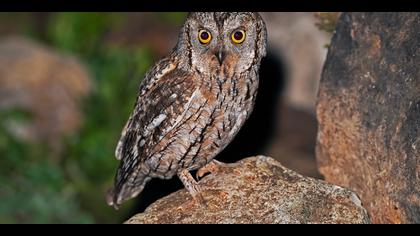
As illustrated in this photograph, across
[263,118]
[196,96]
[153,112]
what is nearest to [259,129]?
[263,118]

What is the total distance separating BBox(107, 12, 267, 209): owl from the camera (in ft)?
13.7

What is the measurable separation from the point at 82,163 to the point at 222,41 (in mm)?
4203

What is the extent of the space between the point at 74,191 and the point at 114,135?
732mm

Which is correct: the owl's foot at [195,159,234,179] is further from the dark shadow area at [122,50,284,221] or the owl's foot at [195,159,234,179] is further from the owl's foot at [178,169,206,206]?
the dark shadow area at [122,50,284,221]

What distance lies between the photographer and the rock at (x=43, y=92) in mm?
8586

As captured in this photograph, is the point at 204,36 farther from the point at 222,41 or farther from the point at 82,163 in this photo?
the point at 82,163

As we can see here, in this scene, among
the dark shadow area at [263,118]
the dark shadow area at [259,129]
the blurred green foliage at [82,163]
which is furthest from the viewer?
the dark shadow area at [263,118]

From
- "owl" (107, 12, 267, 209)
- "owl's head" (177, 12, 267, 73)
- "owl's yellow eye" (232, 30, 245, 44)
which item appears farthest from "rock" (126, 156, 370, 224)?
"owl's yellow eye" (232, 30, 245, 44)

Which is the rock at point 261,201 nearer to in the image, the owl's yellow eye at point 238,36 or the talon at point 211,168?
the talon at point 211,168

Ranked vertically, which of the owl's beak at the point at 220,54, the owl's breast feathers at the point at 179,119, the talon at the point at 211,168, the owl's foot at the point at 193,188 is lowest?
the talon at the point at 211,168

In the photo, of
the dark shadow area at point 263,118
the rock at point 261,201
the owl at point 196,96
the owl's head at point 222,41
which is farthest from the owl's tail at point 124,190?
the dark shadow area at point 263,118

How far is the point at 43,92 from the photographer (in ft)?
28.6

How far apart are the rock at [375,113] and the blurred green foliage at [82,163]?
331 cm

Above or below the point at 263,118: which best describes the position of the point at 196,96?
above
